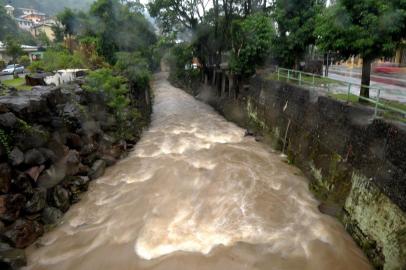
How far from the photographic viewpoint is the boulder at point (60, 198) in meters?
8.62

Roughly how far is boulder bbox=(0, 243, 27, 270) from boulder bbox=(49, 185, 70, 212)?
5.95 feet

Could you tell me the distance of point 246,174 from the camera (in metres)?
10.7

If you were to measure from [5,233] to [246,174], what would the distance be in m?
7.34

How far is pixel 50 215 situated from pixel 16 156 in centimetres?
186

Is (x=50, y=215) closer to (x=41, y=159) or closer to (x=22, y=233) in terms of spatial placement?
(x=22, y=233)

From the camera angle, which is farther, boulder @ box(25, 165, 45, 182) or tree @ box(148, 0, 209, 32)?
tree @ box(148, 0, 209, 32)

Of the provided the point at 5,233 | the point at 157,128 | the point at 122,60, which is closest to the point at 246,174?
the point at 5,233

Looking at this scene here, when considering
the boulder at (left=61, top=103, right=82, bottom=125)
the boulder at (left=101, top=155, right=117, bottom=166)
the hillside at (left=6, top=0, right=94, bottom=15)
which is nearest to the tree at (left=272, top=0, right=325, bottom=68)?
the boulder at (left=101, top=155, right=117, bottom=166)

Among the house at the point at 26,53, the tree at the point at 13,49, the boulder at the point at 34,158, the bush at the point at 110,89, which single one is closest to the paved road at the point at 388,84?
the boulder at the point at 34,158

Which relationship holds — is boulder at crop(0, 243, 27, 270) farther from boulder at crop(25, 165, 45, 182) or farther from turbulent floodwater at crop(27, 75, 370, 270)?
boulder at crop(25, 165, 45, 182)

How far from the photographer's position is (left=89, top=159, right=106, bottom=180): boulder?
10.8m

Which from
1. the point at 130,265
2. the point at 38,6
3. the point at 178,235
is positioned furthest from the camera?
the point at 38,6

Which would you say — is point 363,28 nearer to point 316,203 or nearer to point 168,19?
point 316,203

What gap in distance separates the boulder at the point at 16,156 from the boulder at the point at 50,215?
1.51 metres
